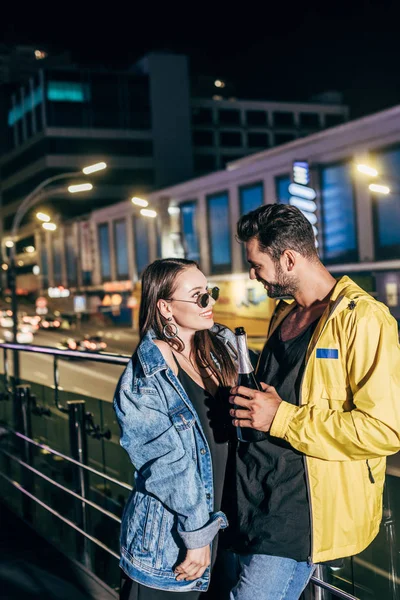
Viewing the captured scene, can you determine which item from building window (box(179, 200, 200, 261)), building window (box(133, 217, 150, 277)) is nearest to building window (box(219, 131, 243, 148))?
building window (box(133, 217, 150, 277))

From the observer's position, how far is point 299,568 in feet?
8.54

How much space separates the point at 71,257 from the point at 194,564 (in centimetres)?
7714

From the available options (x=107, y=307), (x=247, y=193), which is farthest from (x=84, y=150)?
Result: (x=247, y=193)

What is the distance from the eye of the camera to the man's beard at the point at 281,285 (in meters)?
2.67

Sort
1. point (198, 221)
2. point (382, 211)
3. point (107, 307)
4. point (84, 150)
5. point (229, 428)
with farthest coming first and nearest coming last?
point (84, 150), point (107, 307), point (198, 221), point (382, 211), point (229, 428)

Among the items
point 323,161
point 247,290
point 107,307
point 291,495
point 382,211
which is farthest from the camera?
point 107,307

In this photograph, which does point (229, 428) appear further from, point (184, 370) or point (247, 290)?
point (247, 290)

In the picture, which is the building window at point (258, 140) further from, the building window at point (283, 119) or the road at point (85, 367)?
the road at point (85, 367)

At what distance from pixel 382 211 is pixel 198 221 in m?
18.6

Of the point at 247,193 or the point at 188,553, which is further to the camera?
the point at 247,193

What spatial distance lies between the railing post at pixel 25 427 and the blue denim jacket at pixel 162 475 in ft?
12.7

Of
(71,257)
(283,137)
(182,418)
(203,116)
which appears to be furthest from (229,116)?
(182,418)

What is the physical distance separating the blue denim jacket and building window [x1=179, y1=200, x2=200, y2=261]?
5256 cm

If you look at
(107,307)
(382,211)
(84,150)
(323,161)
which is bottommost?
(107,307)
